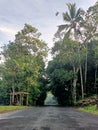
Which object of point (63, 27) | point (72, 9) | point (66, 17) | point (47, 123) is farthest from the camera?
point (63, 27)

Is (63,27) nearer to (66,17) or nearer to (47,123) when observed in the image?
(66,17)

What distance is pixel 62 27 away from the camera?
54.7 metres

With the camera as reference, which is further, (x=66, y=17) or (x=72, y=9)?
(x=66, y=17)

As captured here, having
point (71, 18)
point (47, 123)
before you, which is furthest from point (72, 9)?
point (47, 123)

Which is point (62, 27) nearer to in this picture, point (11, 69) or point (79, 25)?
point (79, 25)

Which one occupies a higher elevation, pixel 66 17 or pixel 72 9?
pixel 72 9

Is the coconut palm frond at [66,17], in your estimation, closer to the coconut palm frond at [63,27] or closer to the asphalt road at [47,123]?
the coconut palm frond at [63,27]

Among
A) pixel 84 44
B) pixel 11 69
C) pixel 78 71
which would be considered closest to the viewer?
pixel 11 69

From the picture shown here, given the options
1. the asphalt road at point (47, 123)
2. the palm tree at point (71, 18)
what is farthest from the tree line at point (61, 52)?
the asphalt road at point (47, 123)

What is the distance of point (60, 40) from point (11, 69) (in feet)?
38.8

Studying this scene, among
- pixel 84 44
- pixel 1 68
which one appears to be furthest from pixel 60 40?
pixel 1 68

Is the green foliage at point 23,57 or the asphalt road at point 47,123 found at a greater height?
the green foliage at point 23,57

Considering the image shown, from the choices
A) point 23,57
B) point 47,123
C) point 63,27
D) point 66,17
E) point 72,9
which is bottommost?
point 47,123

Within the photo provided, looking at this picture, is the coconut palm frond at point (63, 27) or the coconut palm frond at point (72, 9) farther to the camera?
the coconut palm frond at point (63, 27)
